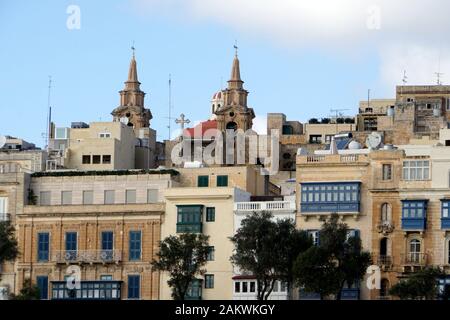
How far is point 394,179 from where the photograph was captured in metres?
121

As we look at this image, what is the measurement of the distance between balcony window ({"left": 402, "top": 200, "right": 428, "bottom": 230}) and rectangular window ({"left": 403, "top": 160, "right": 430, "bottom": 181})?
1.94 metres

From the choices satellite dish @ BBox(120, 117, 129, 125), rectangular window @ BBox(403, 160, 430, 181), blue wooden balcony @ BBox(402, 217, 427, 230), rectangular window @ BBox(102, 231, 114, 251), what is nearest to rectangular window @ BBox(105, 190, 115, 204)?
rectangular window @ BBox(102, 231, 114, 251)

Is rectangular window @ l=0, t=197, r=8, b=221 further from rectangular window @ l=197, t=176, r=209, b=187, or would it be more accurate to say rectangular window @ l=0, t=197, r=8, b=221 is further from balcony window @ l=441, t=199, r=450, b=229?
balcony window @ l=441, t=199, r=450, b=229

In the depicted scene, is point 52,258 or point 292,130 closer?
point 52,258

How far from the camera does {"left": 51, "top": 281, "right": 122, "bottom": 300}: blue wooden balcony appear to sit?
124 metres

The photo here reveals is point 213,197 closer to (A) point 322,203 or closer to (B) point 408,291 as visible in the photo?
(A) point 322,203

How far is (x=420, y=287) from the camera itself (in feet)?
364

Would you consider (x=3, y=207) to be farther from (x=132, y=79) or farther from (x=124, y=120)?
(x=132, y=79)

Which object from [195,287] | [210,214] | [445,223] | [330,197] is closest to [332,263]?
[445,223]

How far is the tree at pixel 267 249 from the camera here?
373 feet

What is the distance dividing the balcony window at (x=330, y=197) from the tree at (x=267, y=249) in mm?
5896

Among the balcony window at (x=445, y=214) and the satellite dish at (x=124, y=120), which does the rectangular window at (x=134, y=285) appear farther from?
the satellite dish at (x=124, y=120)
